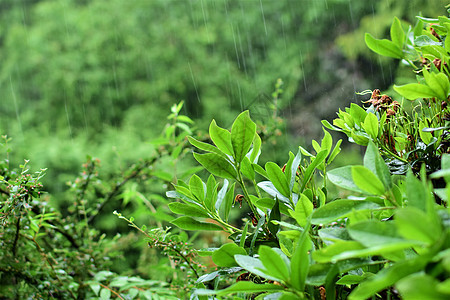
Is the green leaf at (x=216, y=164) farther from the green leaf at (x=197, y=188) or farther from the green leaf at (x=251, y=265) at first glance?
the green leaf at (x=251, y=265)

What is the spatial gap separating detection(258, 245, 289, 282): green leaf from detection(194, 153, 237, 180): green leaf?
0.15 metres

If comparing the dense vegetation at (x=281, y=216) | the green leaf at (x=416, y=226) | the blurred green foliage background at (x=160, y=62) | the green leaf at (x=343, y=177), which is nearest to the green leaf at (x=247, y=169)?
the dense vegetation at (x=281, y=216)

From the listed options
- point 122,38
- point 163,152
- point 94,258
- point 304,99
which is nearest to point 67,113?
point 122,38

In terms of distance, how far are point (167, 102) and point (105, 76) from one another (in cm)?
88

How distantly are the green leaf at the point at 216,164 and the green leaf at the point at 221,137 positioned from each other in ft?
0.05

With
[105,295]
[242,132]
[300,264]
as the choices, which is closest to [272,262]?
[300,264]

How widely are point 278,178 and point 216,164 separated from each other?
0.23 ft

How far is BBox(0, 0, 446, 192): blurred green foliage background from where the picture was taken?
14.6 ft

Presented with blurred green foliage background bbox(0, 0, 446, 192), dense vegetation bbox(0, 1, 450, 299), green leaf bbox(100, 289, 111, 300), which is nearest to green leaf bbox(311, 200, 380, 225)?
dense vegetation bbox(0, 1, 450, 299)

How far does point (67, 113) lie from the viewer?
15.8 ft

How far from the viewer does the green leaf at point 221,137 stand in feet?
1.24

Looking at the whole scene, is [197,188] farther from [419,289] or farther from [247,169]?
[419,289]

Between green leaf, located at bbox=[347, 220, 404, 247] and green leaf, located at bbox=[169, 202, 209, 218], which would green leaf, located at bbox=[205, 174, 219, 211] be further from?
green leaf, located at bbox=[347, 220, 404, 247]

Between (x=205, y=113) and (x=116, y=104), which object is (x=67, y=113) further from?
(x=205, y=113)
